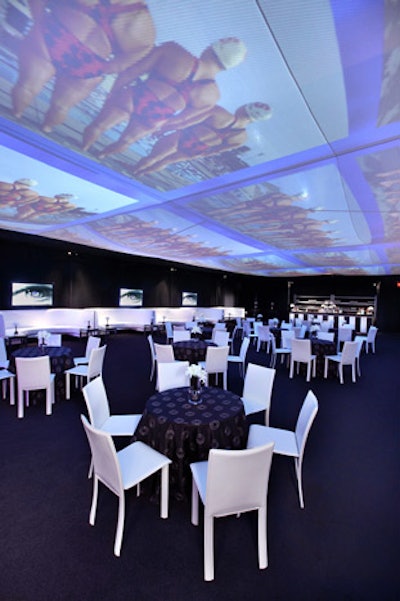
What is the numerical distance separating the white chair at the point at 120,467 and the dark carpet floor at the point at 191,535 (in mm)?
174

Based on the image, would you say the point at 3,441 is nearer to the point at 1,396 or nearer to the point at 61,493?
the point at 61,493

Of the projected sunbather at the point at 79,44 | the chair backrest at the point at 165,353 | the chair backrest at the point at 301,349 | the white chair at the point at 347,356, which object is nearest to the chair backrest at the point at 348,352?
the white chair at the point at 347,356

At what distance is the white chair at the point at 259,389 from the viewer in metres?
3.48

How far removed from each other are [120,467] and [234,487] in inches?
33.1

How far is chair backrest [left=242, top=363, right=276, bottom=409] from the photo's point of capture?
351 cm

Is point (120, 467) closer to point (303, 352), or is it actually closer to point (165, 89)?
point (165, 89)

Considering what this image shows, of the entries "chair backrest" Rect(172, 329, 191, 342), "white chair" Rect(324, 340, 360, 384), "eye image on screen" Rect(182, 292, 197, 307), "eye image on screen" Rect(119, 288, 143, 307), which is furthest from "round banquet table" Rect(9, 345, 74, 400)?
"eye image on screen" Rect(182, 292, 197, 307)

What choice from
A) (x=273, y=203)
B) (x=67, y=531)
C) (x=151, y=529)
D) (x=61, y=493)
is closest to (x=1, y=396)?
(x=61, y=493)

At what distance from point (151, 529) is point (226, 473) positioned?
0.98 metres

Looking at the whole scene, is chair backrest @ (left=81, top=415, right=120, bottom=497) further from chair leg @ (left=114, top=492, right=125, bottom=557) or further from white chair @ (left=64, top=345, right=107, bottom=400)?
white chair @ (left=64, top=345, right=107, bottom=400)

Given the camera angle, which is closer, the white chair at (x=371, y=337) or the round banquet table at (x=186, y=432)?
the round banquet table at (x=186, y=432)

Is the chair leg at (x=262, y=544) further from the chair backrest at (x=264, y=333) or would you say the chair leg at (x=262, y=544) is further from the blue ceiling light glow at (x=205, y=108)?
the chair backrest at (x=264, y=333)

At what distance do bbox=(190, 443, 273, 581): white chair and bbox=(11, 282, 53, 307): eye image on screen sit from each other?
9.67m

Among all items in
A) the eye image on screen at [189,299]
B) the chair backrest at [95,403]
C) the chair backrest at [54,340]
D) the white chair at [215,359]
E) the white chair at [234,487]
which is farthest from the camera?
the eye image on screen at [189,299]
